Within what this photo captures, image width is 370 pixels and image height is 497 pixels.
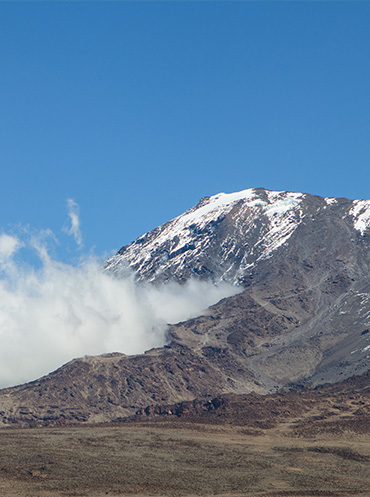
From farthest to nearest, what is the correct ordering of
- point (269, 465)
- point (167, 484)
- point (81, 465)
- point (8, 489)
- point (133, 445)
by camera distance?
point (133, 445), point (269, 465), point (81, 465), point (167, 484), point (8, 489)

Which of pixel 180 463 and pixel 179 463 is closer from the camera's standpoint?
pixel 179 463

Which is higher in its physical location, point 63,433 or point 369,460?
point 63,433

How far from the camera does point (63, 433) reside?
637 feet

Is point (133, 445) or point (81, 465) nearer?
point (81, 465)

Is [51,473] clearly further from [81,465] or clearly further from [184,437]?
[184,437]

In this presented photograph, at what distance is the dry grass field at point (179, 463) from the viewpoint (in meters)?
143

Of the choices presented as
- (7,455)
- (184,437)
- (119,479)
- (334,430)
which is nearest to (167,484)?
(119,479)

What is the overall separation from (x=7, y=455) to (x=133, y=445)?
28031 millimetres

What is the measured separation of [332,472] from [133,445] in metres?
40.3

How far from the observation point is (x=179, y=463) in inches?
6467

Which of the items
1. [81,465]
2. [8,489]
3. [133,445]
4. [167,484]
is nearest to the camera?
[8,489]

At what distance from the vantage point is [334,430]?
19975 centimetres

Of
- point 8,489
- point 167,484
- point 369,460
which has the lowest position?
point 369,460

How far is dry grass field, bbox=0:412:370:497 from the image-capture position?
14300cm
